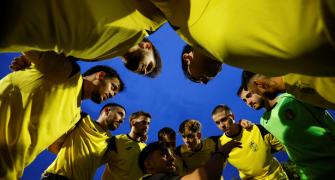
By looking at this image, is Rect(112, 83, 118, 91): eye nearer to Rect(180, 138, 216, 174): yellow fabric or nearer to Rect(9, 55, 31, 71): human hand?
Rect(9, 55, 31, 71): human hand

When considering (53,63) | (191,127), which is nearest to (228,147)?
(53,63)

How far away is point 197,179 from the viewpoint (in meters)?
2.37

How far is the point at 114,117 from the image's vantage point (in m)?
5.34

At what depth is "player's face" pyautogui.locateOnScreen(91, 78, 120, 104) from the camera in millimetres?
3364

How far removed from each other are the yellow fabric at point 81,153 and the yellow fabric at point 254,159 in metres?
2.20

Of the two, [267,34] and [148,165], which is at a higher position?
[148,165]

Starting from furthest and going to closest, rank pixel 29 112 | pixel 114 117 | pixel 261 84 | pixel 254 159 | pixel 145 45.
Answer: pixel 254 159, pixel 114 117, pixel 261 84, pixel 145 45, pixel 29 112

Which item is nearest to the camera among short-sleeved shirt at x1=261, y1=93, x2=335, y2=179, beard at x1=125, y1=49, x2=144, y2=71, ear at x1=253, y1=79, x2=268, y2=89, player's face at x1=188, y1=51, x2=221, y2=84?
player's face at x1=188, y1=51, x2=221, y2=84

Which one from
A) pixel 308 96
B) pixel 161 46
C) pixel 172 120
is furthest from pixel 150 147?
pixel 172 120

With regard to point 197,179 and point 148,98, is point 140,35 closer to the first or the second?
point 197,179

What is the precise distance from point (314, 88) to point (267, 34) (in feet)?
2.94

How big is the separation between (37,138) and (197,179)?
1.13 meters

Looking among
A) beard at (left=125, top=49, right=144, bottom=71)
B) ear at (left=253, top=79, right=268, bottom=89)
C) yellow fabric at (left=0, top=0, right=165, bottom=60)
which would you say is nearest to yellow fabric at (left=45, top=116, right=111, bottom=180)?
beard at (left=125, top=49, right=144, bottom=71)

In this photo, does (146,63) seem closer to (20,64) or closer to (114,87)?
(20,64)
